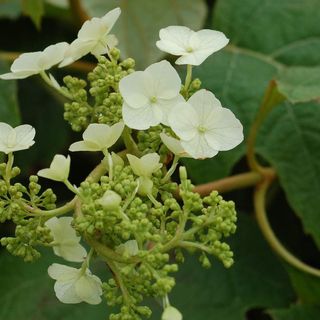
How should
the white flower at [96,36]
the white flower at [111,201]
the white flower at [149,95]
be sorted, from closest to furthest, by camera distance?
the white flower at [111,201]
the white flower at [149,95]
the white flower at [96,36]

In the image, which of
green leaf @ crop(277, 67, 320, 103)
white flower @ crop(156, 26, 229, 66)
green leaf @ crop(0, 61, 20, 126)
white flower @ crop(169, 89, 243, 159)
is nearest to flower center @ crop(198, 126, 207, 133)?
white flower @ crop(169, 89, 243, 159)

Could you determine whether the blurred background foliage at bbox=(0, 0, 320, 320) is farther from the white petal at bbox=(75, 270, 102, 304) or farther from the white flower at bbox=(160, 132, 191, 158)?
the white petal at bbox=(75, 270, 102, 304)

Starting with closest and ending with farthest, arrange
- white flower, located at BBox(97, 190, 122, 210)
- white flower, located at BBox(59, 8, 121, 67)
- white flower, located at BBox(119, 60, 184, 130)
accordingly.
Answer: white flower, located at BBox(97, 190, 122, 210)
white flower, located at BBox(119, 60, 184, 130)
white flower, located at BBox(59, 8, 121, 67)

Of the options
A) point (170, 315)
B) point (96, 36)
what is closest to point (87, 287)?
point (170, 315)

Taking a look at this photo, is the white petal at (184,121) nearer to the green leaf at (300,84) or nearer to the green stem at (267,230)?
the green leaf at (300,84)

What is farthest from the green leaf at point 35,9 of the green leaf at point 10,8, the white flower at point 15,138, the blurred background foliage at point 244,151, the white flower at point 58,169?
the white flower at point 58,169

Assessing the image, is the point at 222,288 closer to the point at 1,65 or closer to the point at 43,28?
the point at 1,65
